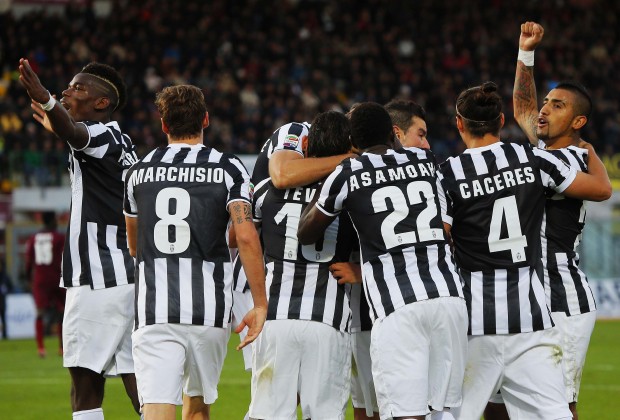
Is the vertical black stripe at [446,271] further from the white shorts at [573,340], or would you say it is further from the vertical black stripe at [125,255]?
the vertical black stripe at [125,255]

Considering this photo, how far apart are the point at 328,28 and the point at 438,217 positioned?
27.6 meters

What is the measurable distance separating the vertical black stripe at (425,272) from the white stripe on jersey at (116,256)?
92.7 inches

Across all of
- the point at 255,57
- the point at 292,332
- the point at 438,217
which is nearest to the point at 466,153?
the point at 438,217

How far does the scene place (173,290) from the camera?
6074 mm

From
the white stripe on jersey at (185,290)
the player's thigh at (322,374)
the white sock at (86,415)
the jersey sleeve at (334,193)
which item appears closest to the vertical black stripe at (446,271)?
the jersey sleeve at (334,193)

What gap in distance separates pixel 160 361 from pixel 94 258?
1492 mm

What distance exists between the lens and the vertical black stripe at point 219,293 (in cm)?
616

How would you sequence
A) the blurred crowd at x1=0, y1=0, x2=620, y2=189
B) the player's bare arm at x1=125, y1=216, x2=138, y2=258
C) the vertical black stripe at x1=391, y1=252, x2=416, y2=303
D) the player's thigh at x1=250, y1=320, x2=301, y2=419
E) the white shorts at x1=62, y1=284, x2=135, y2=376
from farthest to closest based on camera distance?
the blurred crowd at x1=0, y1=0, x2=620, y2=189
the white shorts at x1=62, y1=284, x2=135, y2=376
the player's bare arm at x1=125, y1=216, x2=138, y2=258
the player's thigh at x1=250, y1=320, x2=301, y2=419
the vertical black stripe at x1=391, y1=252, x2=416, y2=303

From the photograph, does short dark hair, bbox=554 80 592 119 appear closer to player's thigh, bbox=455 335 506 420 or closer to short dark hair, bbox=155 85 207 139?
player's thigh, bbox=455 335 506 420

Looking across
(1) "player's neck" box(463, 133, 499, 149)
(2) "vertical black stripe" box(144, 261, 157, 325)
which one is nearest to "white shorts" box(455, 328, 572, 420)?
(1) "player's neck" box(463, 133, 499, 149)

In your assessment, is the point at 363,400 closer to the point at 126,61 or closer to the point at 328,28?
the point at 126,61

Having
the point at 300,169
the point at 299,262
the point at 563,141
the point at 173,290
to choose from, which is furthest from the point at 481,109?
the point at 173,290

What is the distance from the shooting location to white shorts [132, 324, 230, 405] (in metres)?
5.96

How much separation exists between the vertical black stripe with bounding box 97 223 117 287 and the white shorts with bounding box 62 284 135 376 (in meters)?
0.06
